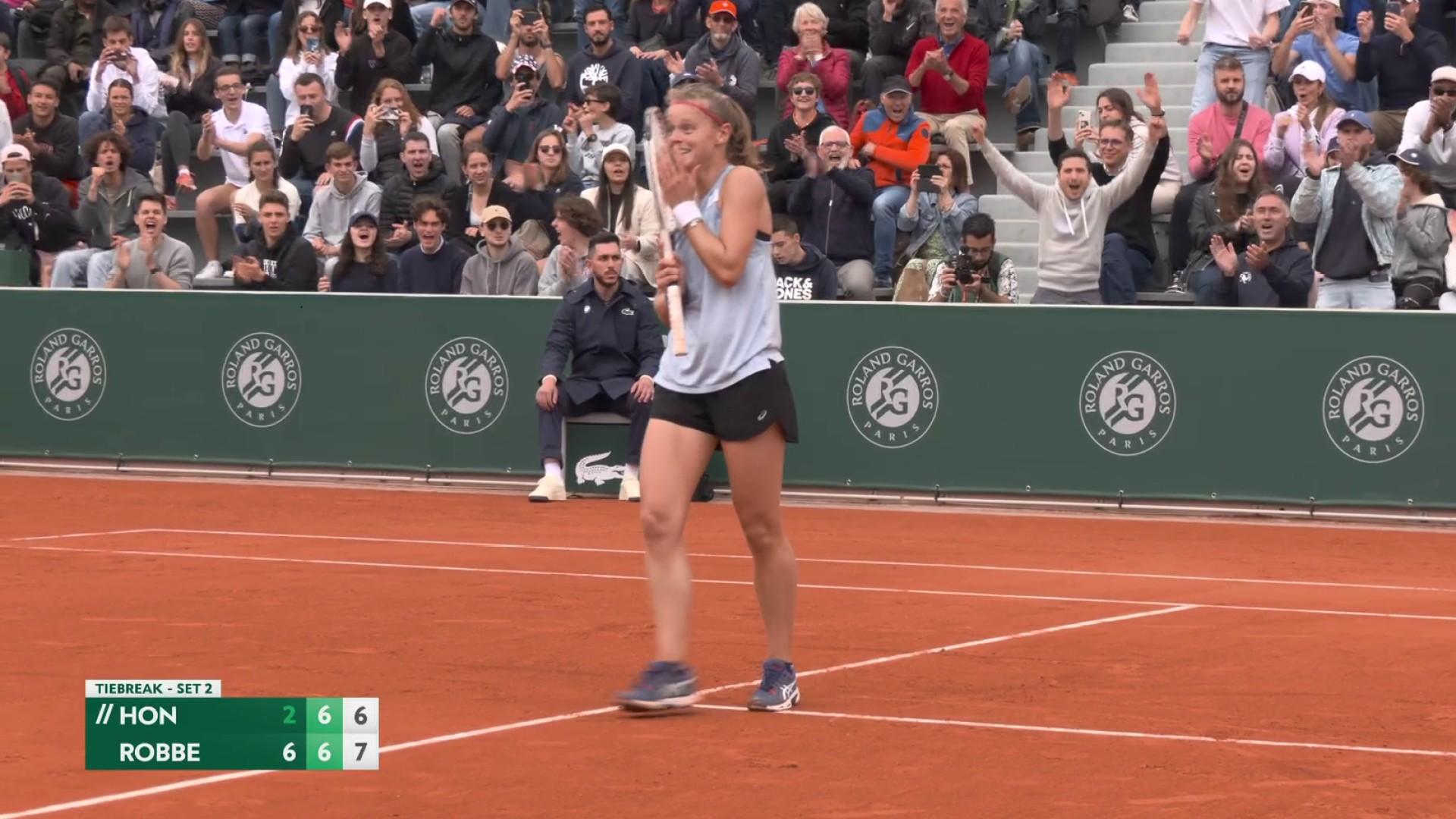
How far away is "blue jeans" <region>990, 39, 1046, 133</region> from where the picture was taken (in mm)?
20219

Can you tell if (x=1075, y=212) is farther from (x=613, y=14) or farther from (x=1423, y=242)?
(x=613, y=14)

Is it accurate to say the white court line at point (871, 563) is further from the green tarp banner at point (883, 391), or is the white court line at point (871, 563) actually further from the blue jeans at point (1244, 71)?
the blue jeans at point (1244, 71)

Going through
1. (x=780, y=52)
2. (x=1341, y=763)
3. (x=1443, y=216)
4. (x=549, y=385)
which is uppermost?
(x=780, y=52)

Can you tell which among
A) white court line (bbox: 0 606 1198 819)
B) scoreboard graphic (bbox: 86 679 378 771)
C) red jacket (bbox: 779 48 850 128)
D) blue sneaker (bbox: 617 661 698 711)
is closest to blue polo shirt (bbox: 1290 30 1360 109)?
red jacket (bbox: 779 48 850 128)

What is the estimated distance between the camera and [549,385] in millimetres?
15445

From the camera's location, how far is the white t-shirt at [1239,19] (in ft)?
61.2

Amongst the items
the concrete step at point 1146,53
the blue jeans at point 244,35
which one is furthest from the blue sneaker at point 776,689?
the blue jeans at point 244,35

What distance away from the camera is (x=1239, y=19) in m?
18.7

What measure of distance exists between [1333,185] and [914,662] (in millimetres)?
9019

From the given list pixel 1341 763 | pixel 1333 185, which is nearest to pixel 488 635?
pixel 1341 763

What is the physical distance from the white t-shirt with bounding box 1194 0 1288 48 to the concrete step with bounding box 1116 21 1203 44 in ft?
8.01

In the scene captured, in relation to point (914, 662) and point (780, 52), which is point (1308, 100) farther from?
point (914, 662)

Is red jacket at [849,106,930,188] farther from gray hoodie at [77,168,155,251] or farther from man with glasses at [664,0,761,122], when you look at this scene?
gray hoodie at [77,168,155,251]

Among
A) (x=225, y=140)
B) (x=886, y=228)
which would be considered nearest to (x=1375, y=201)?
(x=886, y=228)
